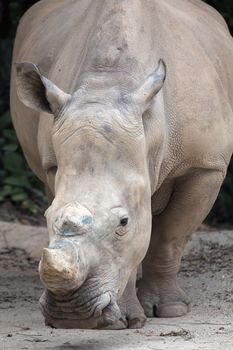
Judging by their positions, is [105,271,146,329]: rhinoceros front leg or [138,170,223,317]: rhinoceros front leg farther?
[138,170,223,317]: rhinoceros front leg

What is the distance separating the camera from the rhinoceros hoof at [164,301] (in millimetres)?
8273

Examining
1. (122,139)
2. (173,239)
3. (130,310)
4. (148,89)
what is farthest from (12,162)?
(122,139)

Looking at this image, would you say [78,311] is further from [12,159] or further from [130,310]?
[12,159]

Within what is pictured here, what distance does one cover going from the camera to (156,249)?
8.48 m

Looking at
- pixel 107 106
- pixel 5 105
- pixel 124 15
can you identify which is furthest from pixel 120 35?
pixel 5 105

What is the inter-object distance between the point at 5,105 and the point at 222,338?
19.5 feet

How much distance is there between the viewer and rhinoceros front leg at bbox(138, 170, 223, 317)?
8.21 m

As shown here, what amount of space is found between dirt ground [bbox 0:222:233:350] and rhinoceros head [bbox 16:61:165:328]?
1.68 ft

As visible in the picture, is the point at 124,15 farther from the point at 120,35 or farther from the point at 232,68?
the point at 232,68

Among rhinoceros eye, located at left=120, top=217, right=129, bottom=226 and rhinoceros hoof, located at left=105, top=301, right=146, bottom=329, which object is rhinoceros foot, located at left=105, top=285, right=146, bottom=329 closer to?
rhinoceros hoof, located at left=105, top=301, right=146, bottom=329

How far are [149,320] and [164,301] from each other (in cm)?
30

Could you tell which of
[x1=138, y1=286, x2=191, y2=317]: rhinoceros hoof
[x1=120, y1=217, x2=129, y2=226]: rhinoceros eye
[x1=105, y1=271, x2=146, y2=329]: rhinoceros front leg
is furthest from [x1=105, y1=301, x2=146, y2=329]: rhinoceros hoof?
[x1=120, y1=217, x2=129, y2=226]: rhinoceros eye

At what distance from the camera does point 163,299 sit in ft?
27.6

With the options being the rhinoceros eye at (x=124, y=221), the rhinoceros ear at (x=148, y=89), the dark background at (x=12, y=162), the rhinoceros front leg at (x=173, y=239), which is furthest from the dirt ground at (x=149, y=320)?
the rhinoceros ear at (x=148, y=89)
